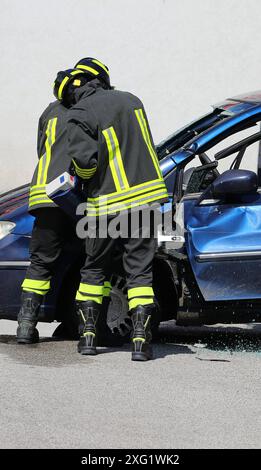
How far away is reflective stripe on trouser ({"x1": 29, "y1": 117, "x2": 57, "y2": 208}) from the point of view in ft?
20.6

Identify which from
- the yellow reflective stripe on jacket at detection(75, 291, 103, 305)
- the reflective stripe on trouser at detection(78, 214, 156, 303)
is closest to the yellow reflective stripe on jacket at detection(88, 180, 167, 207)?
the reflective stripe on trouser at detection(78, 214, 156, 303)

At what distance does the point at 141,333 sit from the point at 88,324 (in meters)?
0.33

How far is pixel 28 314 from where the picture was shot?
6.41m

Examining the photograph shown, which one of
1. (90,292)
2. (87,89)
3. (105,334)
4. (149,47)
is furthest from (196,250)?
(149,47)

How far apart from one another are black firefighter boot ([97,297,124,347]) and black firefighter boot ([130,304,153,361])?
1.32 ft

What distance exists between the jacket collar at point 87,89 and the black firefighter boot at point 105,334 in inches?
47.6

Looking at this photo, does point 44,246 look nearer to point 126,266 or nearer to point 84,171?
point 126,266

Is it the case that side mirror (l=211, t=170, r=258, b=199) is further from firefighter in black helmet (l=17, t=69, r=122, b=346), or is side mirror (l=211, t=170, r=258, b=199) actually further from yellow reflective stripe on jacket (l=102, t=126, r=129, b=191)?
firefighter in black helmet (l=17, t=69, r=122, b=346)

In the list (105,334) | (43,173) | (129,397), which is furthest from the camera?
(105,334)

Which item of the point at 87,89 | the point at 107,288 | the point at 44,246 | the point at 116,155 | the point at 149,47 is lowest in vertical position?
the point at 107,288

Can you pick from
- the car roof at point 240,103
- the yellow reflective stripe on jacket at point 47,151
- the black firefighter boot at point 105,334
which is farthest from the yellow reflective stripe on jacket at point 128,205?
the car roof at point 240,103

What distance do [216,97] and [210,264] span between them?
35.7 feet

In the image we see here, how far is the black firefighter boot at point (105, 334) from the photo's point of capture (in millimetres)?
6418

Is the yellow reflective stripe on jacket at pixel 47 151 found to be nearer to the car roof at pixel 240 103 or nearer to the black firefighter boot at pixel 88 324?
the black firefighter boot at pixel 88 324
